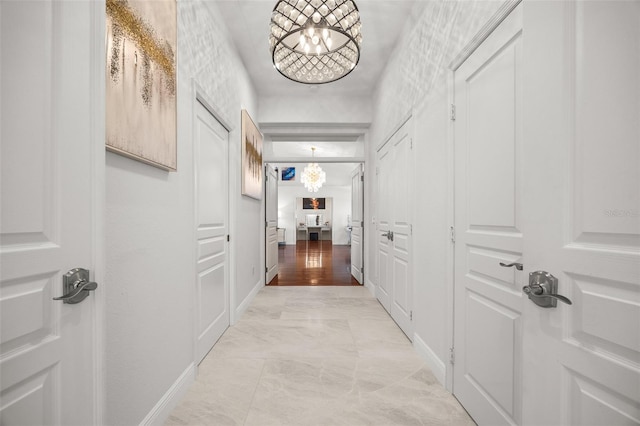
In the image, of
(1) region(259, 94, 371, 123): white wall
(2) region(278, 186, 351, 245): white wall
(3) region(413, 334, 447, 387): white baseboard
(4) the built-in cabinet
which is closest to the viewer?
(3) region(413, 334, 447, 387): white baseboard

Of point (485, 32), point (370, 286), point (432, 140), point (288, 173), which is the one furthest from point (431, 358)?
point (288, 173)

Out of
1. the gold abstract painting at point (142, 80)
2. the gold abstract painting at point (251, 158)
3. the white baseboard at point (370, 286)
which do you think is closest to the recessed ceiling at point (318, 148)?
the gold abstract painting at point (251, 158)

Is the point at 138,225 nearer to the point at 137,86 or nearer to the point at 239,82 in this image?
the point at 137,86

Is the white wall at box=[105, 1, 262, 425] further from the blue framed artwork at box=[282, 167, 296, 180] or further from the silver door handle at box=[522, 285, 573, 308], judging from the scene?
the blue framed artwork at box=[282, 167, 296, 180]

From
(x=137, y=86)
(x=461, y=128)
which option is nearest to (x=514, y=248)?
(x=461, y=128)

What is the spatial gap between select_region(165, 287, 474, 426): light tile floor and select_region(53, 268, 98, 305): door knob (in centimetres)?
120

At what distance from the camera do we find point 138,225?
1451mm

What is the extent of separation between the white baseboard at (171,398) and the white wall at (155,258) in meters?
0.02

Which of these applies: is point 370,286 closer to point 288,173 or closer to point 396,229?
point 396,229

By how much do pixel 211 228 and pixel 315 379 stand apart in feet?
4.76

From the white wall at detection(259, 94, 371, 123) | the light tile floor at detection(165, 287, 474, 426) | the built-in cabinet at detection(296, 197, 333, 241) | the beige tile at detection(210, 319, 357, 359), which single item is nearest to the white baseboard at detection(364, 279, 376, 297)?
the light tile floor at detection(165, 287, 474, 426)

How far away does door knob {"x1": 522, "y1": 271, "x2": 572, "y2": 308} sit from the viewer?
3.00 ft

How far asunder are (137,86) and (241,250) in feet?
7.52

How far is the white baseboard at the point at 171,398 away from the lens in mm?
1547
